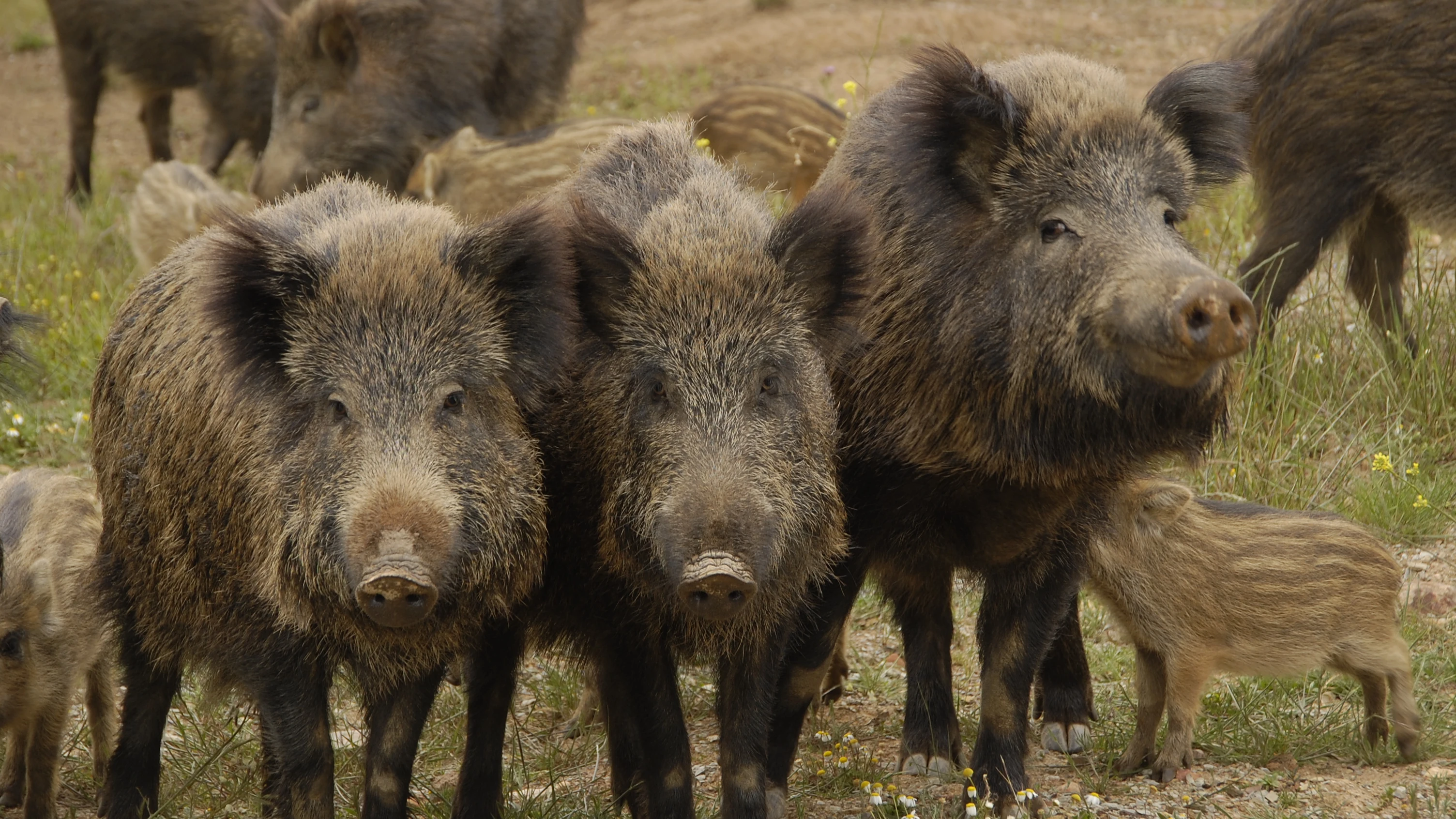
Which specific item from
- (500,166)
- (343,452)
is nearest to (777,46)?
(500,166)

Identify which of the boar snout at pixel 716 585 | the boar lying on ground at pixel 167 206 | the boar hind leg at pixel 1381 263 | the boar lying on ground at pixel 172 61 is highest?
the boar lying on ground at pixel 172 61

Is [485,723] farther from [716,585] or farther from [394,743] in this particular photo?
[716,585]

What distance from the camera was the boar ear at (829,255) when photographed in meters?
3.29

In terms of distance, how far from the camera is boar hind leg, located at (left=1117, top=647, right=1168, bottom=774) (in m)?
4.09

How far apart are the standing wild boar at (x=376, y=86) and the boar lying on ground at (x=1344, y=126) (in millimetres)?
4103

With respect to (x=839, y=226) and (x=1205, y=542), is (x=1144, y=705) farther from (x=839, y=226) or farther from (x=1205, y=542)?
(x=839, y=226)

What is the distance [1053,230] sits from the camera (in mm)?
3348

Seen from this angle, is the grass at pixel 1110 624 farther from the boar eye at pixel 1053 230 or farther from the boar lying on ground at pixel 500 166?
the boar lying on ground at pixel 500 166

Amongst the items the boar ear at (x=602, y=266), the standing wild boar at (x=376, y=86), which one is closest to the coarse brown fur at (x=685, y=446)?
the boar ear at (x=602, y=266)

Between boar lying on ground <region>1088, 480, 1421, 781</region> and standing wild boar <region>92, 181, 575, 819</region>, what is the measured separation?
1.72m

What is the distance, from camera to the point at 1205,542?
14.2 ft

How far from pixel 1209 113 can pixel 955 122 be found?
0.61 m

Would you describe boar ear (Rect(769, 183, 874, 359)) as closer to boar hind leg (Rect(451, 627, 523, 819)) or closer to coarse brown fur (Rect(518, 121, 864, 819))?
coarse brown fur (Rect(518, 121, 864, 819))

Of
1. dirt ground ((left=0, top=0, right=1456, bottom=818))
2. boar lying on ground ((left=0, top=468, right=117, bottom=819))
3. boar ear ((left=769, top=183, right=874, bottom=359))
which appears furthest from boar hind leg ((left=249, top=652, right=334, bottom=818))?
dirt ground ((left=0, top=0, right=1456, bottom=818))
